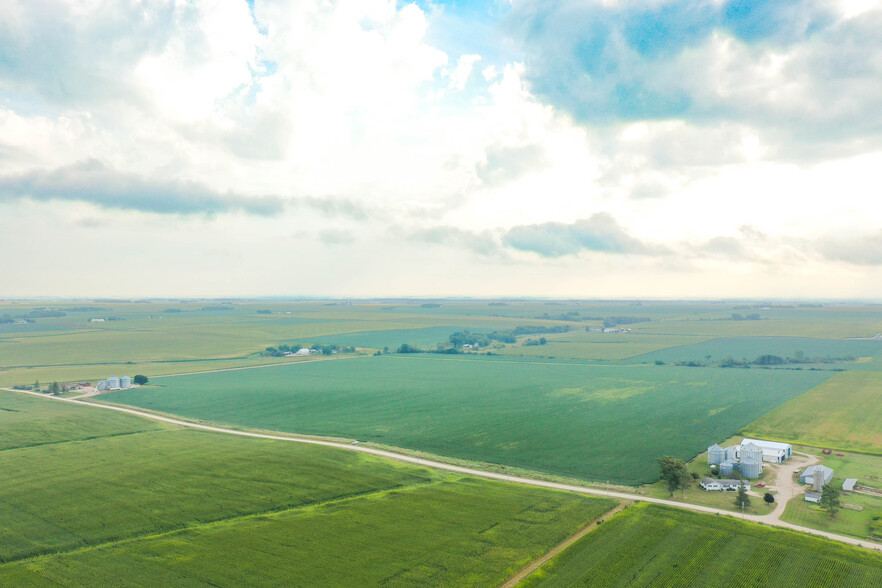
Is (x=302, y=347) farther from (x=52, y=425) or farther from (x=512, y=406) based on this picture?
(x=512, y=406)

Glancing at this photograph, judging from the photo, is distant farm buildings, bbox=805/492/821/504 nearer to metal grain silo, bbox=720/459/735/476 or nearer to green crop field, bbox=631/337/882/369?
metal grain silo, bbox=720/459/735/476

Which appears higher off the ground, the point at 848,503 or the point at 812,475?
the point at 812,475

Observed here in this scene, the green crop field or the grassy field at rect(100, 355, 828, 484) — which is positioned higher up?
the green crop field

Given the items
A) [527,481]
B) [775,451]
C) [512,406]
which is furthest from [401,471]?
[775,451]

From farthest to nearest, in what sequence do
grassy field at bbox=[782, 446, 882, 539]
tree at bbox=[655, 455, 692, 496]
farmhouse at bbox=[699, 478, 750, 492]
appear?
farmhouse at bbox=[699, 478, 750, 492], tree at bbox=[655, 455, 692, 496], grassy field at bbox=[782, 446, 882, 539]

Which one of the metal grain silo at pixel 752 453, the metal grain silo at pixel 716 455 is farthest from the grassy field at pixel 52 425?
the metal grain silo at pixel 752 453

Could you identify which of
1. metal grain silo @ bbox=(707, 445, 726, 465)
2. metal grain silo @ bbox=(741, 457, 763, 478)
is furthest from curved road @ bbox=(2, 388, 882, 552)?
metal grain silo @ bbox=(707, 445, 726, 465)

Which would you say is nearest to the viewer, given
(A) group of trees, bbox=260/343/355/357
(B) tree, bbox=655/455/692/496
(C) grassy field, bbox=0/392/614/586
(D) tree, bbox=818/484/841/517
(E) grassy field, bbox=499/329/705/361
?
(C) grassy field, bbox=0/392/614/586
